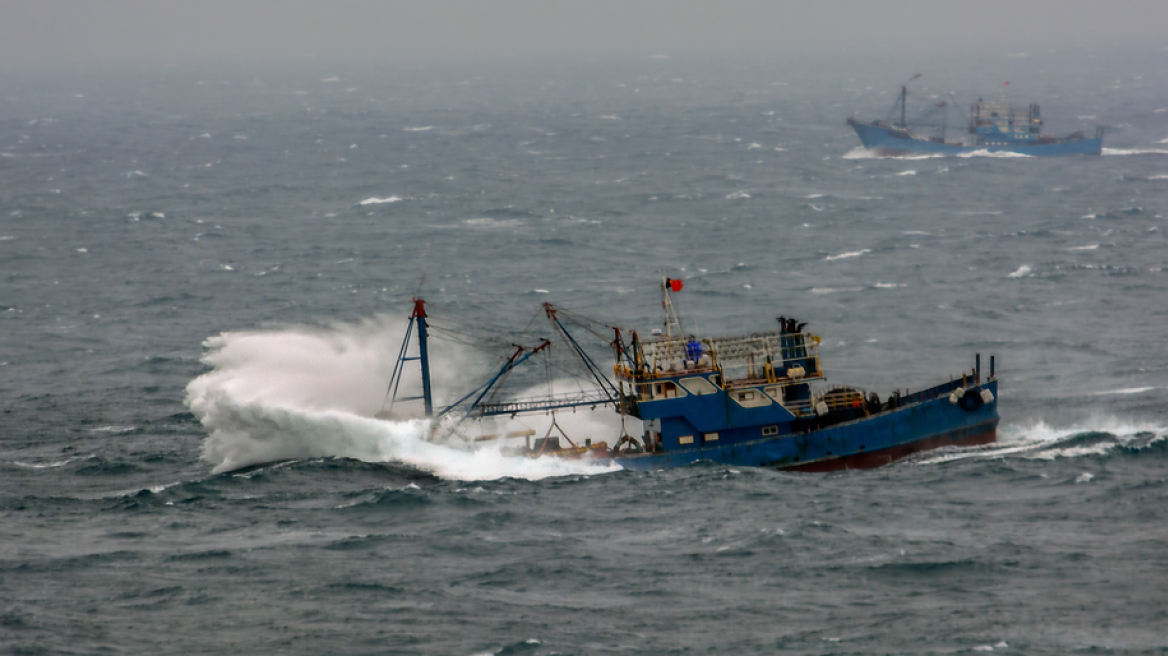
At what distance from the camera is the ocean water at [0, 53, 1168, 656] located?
4350 cm

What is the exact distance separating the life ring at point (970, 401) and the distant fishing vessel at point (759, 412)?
0.16 feet

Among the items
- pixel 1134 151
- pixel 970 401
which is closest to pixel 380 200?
pixel 970 401

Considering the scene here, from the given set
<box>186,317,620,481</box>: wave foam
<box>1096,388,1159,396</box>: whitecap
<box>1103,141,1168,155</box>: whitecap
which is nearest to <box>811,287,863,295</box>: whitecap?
<box>1096,388,1159,396</box>: whitecap

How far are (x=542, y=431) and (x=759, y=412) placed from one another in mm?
12529

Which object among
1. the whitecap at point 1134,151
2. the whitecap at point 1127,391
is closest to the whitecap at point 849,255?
the whitecap at point 1127,391

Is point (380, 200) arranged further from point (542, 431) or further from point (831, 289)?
point (542, 431)

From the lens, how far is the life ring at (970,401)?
6188 cm

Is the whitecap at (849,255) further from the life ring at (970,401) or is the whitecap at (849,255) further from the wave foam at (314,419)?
the wave foam at (314,419)

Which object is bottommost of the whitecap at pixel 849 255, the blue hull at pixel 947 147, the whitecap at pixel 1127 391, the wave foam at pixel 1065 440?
the wave foam at pixel 1065 440

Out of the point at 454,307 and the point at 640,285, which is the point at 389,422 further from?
A: the point at 640,285

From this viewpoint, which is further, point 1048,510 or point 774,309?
point 774,309

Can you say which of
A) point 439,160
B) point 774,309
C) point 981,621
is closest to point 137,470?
point 981,621

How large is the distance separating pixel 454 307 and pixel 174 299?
22.8 metres

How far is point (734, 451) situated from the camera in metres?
60.6
